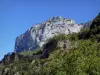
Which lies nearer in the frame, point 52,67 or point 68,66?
point 68,66

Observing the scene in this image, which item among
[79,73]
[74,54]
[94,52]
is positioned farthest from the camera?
[94,52]

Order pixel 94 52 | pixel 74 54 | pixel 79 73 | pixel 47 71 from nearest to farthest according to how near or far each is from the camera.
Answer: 1. pixel 79 73
2. pixel 74 54
3. pixel 47 71
4. pixel 94 52

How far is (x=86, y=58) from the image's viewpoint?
7738 centimetres

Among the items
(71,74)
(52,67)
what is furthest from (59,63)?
(71,74)

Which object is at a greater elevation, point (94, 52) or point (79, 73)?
point (94, 52)

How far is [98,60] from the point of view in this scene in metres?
75.3

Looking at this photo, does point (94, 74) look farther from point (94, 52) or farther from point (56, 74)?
point (94, 52)

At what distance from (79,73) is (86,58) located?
9.25m

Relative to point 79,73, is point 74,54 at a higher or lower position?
higher

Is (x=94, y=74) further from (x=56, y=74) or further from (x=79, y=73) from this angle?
(x=56, y=74)

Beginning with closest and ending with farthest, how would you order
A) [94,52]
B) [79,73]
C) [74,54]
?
[79,73] < [74,54] < [94,52]

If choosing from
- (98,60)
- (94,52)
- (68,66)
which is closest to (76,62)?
(68,66)

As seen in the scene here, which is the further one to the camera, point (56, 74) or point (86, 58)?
point (86, 58)

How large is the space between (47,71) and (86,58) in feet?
30.8
